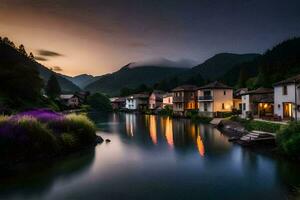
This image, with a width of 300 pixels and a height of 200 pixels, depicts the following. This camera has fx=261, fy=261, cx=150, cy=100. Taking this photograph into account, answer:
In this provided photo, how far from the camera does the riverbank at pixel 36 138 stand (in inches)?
773

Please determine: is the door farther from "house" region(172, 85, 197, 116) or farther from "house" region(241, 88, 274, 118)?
"house" region(172, 85, 197, 116)

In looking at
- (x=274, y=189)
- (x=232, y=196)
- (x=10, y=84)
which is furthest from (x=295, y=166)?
(x=10, y=84)

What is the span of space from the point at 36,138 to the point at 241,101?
5146 centimetres

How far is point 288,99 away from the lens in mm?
35688

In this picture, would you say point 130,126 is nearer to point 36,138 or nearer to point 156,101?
point 36,138

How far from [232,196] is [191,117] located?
5217cm

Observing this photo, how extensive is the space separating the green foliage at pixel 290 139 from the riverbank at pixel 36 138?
19.6 m

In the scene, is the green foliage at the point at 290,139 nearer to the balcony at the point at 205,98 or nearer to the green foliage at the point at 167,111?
the balcony at the point at 205,98

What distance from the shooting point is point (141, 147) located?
100 ft

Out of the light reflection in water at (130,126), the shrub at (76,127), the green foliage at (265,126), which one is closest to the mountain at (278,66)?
the light reflection in water at (130,126)

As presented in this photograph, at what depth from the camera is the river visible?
1528cm

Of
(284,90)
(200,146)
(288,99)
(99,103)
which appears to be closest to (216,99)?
(284,90)

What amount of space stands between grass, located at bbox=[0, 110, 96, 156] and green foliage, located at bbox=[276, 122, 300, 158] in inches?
775

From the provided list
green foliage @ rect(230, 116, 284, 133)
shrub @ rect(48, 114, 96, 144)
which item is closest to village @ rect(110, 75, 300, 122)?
green foliage @ rect(230, 116, 284, 133)
